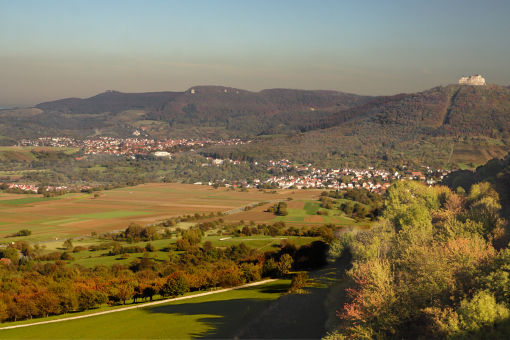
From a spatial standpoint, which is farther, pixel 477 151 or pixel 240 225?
pixel 477 151

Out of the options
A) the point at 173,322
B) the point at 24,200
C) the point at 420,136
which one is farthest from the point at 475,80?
the point at 173,322

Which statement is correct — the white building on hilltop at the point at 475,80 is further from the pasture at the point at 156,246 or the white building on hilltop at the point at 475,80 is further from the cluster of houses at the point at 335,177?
the pasture at the point at 156,246

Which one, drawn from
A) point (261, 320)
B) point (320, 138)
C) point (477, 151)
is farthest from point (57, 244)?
point (320, 138)

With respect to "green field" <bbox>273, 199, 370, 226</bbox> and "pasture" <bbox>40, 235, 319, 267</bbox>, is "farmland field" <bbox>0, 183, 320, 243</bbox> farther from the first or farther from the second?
"pasture" <bbox>40, 235, 319, 267</bbox>

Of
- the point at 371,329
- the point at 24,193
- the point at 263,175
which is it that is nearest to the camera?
the point at 371,329

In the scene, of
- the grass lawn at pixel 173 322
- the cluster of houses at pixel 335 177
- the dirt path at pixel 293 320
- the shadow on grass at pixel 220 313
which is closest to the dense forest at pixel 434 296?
the dirt path at pixel 293 320

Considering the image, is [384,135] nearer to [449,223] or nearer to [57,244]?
[57,244]

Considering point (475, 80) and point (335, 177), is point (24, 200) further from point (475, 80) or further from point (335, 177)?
point (475, 80)

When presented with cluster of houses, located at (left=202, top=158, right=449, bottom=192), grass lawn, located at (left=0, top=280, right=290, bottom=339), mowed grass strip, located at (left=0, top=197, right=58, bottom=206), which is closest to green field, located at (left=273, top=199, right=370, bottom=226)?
cluster of houses, located at (left=202, top=158, right=449, bottom=192)
